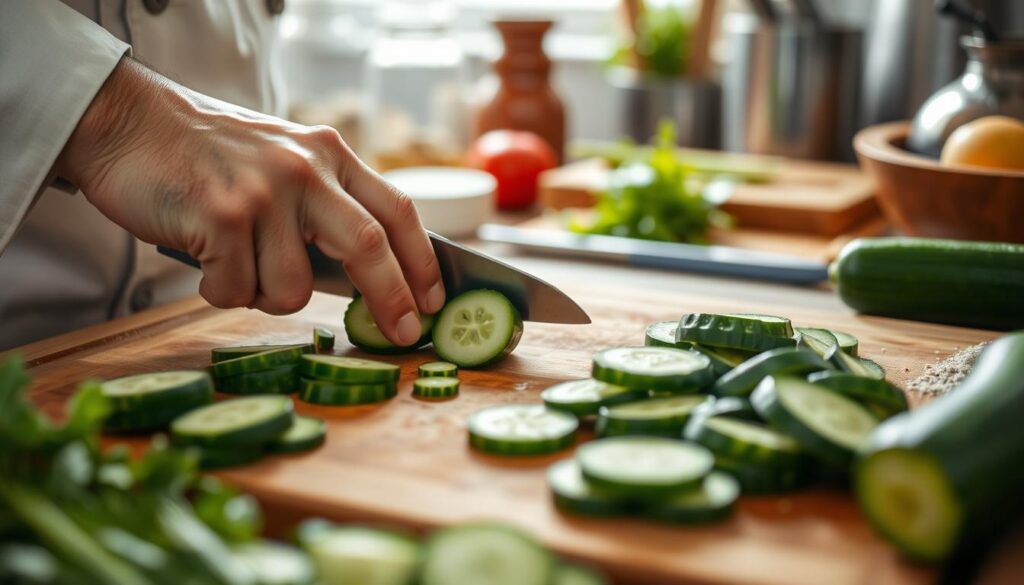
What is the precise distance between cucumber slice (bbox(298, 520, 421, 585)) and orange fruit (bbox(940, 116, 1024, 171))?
70.9 inches

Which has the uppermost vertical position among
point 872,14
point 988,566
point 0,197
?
point 872,14

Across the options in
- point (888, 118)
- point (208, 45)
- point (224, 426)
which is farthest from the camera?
point (888, 118)

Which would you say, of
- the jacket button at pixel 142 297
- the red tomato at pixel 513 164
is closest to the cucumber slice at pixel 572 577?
the jacket button at pixel 142 297

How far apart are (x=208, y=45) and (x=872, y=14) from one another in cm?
247

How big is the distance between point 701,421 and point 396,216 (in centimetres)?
66

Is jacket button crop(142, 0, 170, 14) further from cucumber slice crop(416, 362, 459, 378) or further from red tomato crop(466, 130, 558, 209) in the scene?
red tomato crop(466, 130, 558, 209)

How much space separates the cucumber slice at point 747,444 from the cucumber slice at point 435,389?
43cm

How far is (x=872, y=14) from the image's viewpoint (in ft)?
12.3

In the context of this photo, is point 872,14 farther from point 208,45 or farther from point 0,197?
point 0,197

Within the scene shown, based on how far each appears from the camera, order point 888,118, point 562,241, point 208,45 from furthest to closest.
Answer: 1. point 888,118
2. point 562,241
3. point 208,45

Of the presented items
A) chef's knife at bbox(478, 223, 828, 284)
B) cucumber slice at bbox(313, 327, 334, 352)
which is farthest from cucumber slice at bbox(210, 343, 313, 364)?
chef's knife at bbox(478, 223, 828, 284)

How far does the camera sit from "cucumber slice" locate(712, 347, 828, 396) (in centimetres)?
148

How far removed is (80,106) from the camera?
1646mm

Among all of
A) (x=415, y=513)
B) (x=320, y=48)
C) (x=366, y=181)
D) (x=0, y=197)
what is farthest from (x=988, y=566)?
(x=320, y=48)
